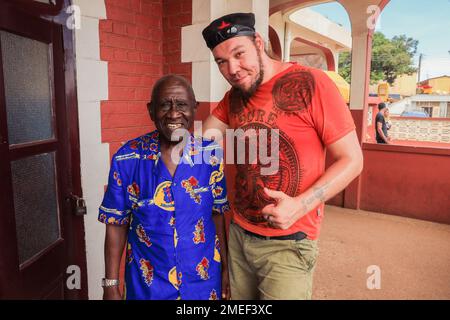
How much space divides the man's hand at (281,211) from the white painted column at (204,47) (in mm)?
1474

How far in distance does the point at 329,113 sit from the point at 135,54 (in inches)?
68.6

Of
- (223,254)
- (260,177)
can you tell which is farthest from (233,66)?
(223,254)

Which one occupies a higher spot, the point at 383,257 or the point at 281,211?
the point at 281,211

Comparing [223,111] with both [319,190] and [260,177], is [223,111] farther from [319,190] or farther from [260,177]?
[319,190]

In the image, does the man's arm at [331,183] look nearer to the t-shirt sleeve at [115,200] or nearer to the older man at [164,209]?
the older man at [164,209]

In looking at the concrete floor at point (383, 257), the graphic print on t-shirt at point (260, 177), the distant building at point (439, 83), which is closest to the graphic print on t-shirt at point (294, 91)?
the graphic print on t-shirt at point (260, 177)

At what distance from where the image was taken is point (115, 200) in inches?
60.3

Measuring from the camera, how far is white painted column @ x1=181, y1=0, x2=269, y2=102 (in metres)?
2.58

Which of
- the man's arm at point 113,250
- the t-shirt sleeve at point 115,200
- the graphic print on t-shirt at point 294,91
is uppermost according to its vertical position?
the graphic print on t-shirt at point 294,91

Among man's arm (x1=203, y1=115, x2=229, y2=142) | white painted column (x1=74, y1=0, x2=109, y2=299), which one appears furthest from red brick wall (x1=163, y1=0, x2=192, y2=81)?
man's arm (x1=203, y1=115, x2=229, y2=142)

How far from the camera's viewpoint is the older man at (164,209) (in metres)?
1.50

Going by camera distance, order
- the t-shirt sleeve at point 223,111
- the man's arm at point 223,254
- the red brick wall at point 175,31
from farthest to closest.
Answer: the red brick wall at point 175,31 → the t-shirt sleeve at point 223,111 → the man's arm at point 223,254

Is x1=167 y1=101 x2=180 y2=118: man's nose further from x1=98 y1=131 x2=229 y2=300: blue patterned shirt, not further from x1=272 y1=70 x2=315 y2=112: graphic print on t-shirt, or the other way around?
x1=272 y1=70 x2=315 y2=112: graphic print on t-shirt
